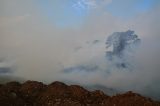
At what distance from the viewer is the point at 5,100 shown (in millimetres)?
42594

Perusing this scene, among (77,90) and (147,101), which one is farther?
(77,90)

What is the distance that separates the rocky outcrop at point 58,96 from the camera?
43125mm

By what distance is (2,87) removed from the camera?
161 feet

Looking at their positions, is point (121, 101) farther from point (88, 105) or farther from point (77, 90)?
point (77, 90)

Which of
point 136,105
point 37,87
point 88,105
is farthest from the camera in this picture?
point 37,87

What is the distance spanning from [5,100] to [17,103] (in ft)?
6.79

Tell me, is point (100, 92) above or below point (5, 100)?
above

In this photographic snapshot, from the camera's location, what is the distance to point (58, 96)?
4778cm

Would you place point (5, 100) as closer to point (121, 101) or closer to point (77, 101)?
point (77, 101)

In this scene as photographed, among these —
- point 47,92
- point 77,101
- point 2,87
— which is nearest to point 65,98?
point 77,101

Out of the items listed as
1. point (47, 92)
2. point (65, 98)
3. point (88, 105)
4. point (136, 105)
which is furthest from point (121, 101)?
point (47, 92)

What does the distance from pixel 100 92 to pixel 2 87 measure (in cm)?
1327

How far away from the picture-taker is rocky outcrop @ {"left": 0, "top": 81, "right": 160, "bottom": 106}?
43.1 m

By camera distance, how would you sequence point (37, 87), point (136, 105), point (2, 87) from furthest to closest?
point (37, 87), point (2, 87), point (136, 105)
